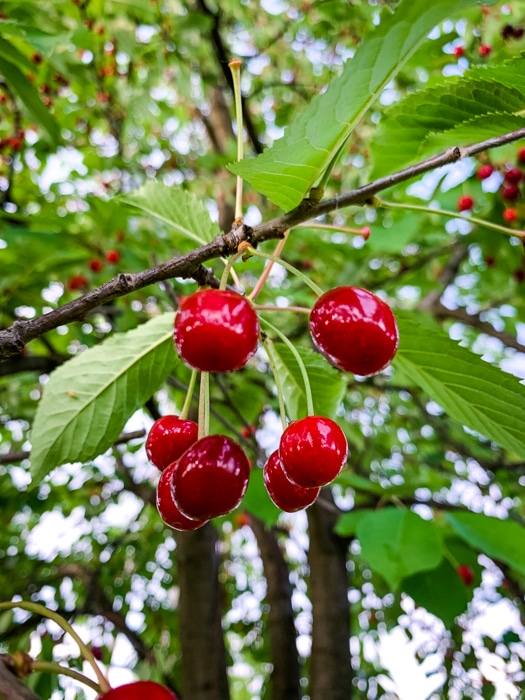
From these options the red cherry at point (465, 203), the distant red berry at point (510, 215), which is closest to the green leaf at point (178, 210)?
the distant red berry at point (510, 215)

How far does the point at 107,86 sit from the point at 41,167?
747 millimetres

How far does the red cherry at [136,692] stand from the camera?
658 millimetres

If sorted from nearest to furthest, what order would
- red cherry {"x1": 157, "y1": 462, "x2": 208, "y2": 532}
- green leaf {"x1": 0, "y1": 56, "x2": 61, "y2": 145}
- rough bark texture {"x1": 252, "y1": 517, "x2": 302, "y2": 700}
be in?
red cherry {"x1": 157, "y1": 462, "x2": 208, "y2": 532} → green leaf {"x1": 0, "y1": 56, "x2": 61, "y2": 145} → rough bark texture {"x1": 252, "y1": 517, "x2": 302, "y2": 700}

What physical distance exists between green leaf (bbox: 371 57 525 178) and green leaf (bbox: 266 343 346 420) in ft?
1.65

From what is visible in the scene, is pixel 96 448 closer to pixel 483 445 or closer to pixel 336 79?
pixel 336 79

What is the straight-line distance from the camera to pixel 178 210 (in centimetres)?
131

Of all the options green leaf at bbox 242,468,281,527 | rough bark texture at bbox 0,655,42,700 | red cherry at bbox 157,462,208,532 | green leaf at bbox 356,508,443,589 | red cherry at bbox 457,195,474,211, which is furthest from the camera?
red cherry at bbox 457,195,474,211

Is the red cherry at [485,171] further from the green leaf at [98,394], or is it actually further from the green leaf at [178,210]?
the green leaf at [98,394]

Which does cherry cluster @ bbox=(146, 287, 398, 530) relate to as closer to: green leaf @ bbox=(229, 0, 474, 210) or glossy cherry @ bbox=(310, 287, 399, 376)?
glossy cherry @ bbox=(310, 287, 399, 376)

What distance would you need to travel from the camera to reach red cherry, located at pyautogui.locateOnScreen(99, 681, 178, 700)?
0.66 metres

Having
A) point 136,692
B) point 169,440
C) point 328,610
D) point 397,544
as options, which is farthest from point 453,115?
point 328,610

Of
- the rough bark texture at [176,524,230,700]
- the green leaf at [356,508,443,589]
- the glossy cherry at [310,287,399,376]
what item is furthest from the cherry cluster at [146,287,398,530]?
the rough bark texture at [176,524,230,700]

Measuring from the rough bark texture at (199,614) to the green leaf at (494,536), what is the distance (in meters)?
1.49

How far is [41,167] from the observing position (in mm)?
3936
